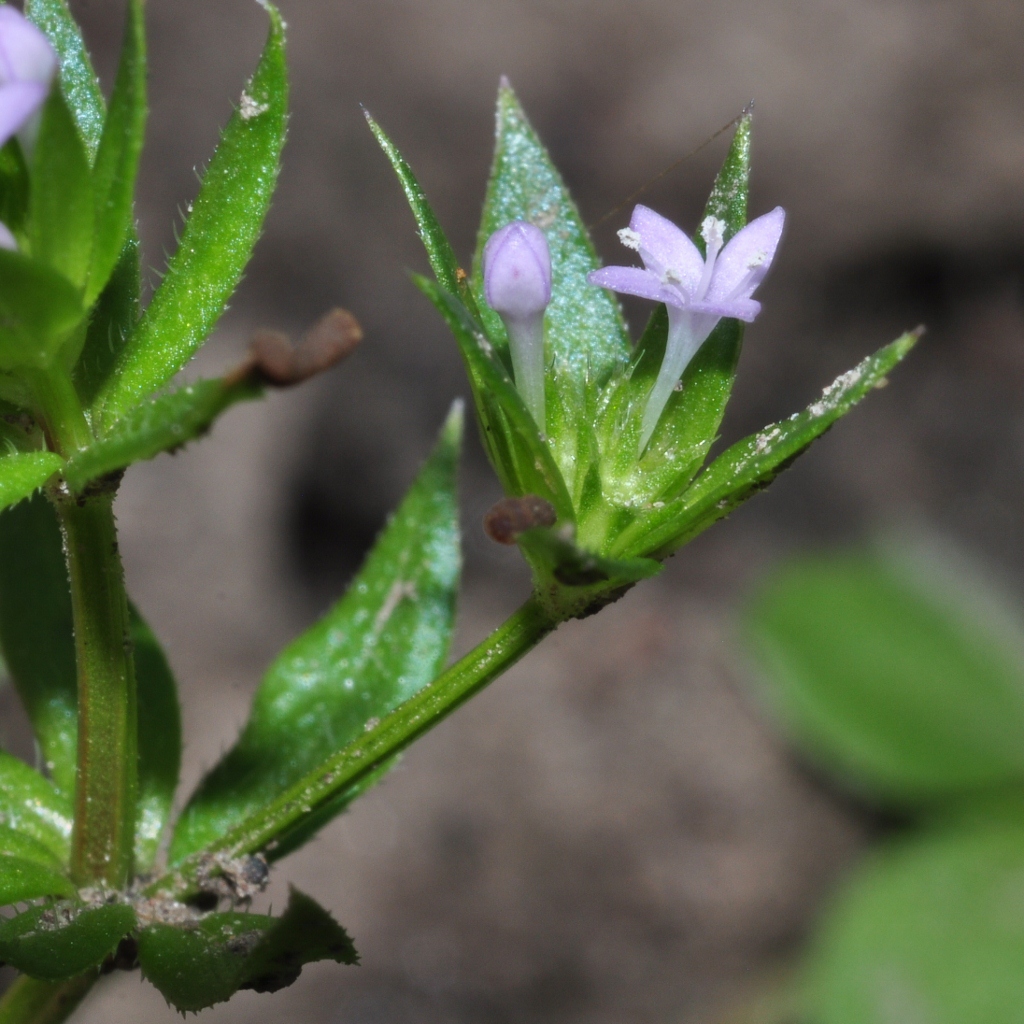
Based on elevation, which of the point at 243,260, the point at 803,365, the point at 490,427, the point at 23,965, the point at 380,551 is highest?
the point at 243,260

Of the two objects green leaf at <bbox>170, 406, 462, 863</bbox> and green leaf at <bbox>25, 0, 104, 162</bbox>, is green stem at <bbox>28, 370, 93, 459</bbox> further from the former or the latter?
green leaf at <bbox>170, 406, 462, 863</bbox>

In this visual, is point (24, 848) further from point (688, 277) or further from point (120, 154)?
point (688, 277)

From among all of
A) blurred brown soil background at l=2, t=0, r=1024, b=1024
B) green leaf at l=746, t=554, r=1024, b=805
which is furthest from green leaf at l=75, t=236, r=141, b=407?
green leaf at l=746, t=554, r=1024, b=805

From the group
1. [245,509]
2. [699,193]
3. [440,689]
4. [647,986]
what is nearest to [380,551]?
[440,689]

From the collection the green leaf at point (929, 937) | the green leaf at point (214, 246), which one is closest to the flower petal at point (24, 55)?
the green leaf at point (214, 246)

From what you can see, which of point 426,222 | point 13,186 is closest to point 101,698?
point 13,186

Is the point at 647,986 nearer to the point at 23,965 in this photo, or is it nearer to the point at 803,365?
the point at 803,365
